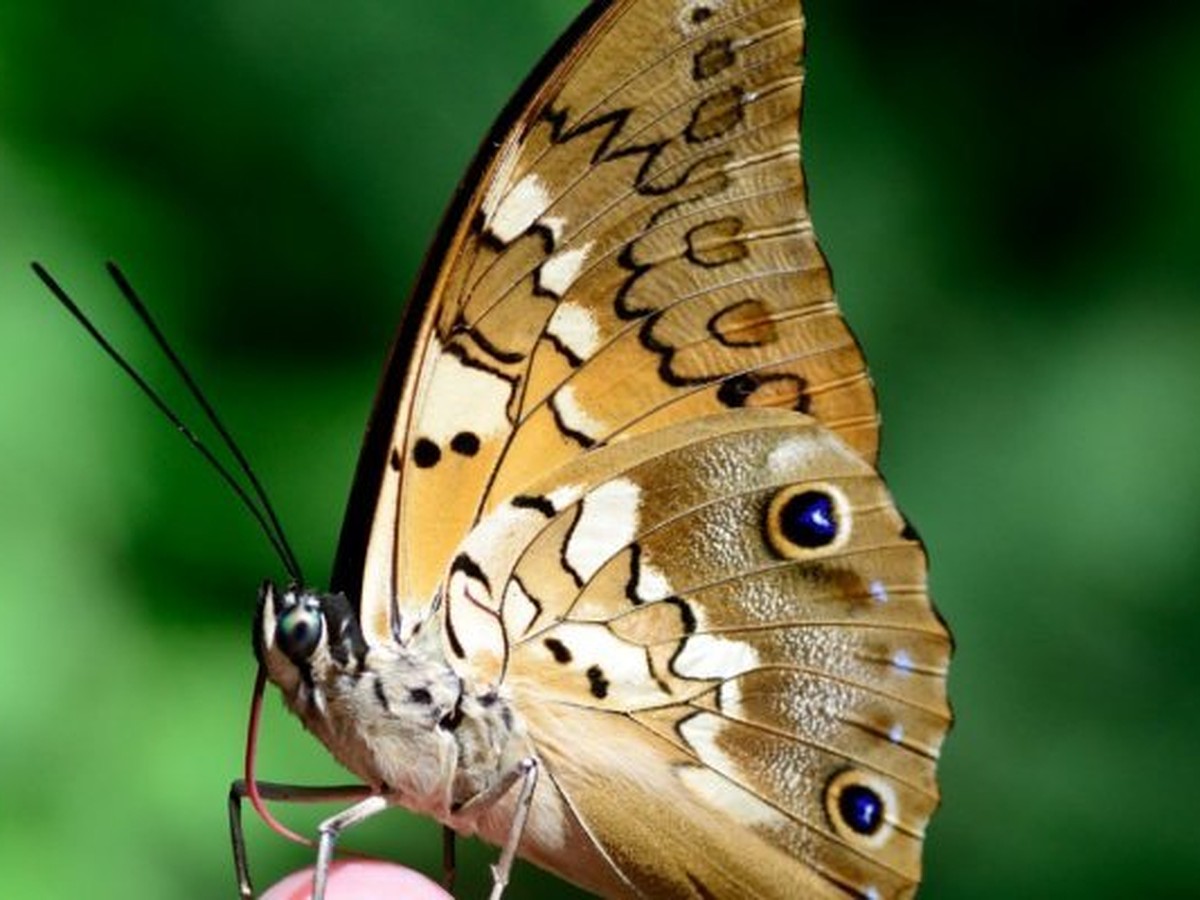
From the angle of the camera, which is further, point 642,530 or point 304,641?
point 642,530

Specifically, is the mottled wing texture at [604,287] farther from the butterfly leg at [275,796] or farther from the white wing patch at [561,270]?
the butterfly leg at [275,796]

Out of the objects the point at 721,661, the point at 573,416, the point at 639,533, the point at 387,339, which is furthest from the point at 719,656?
the point at 387,339

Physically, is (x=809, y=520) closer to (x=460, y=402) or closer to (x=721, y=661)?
(x=721, y=661)

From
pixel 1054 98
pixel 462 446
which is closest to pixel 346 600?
pixel 462 446

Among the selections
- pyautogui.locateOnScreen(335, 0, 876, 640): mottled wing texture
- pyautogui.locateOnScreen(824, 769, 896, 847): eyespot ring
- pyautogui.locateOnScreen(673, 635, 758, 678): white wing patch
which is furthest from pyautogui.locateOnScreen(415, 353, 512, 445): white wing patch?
A: pyautogui.locateOnScreen(824, 769, 896, 847): eyespot ring

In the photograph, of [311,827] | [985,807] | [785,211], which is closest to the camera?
[785,211]

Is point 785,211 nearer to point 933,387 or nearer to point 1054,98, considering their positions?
point 933,387

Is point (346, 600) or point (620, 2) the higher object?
point (620, 2)
